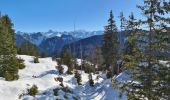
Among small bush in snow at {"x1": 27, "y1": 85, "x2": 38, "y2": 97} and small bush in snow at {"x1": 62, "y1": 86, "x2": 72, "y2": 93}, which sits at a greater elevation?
small bush in snow at {"x1": 27, "y1": 85, "x2": 38, "y2": 97}

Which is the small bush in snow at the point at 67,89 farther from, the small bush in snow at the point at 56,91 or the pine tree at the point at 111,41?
the pine tree at the point at 111,41

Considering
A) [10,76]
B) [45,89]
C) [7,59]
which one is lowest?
[45,89]

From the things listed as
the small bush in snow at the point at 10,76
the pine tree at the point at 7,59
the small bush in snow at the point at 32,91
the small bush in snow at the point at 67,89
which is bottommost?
the small bush in snow at the point at 67,89

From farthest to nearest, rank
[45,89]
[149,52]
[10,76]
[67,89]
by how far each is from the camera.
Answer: [67,89], [10,76], [45,89], [149,52]

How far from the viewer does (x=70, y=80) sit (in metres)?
46.7

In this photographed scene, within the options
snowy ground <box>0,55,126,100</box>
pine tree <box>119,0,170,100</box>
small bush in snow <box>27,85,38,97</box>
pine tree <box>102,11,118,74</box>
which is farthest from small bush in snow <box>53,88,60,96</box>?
pine tree <box>102,11,118,74</box>

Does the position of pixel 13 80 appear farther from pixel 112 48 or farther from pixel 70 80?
pixel 112 48

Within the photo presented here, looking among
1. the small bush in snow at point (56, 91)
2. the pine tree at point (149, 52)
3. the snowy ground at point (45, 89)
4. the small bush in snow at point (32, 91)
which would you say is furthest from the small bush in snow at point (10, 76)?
the pine tree at point (149, 52)

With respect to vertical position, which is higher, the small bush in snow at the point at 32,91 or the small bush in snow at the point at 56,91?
the small bush in snow at the point at 32,91

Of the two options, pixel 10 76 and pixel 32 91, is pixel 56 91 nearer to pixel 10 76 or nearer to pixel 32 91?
pixel 32 91

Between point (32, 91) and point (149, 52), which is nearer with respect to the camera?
point (149, 52)

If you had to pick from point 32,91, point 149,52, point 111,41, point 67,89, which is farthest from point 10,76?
point 111,41

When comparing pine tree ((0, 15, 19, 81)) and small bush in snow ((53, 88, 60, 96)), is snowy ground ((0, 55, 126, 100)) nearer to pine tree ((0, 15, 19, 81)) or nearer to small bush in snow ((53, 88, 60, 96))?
small bush in snow ((53, 88, 60, 96))

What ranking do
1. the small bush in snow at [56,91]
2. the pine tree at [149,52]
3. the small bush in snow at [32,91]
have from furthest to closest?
the small bush in snow at [56,91] < the small bush in snow at [32,91] < the pine tree at [149,52]
